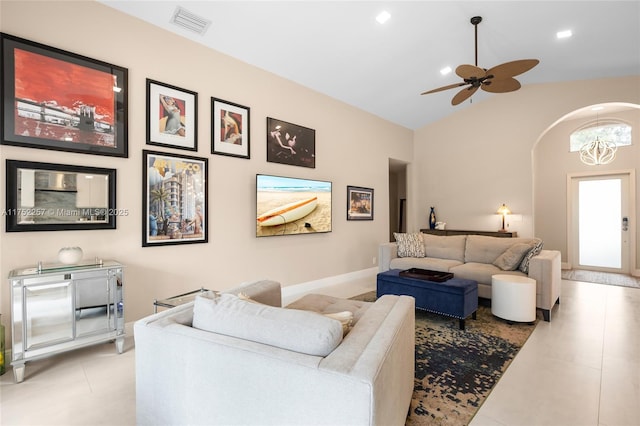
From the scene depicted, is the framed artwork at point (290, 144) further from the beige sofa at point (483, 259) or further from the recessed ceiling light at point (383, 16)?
the beige sofa at point (483, 259)

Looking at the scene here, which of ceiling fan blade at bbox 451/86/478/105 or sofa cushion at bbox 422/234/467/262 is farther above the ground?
ceiling fan blade at bbox 451/86/478/105

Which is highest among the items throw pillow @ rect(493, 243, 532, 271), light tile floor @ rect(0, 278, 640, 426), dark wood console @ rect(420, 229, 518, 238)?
dark wood console @ rect(420, 229, 518, 238)

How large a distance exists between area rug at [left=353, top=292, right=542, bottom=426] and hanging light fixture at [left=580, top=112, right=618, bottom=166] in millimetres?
4635

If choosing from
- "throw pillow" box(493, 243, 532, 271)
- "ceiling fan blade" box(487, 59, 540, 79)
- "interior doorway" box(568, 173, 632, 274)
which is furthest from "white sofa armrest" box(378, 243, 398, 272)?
"interior doorway" box(568, 173, 632, 274)

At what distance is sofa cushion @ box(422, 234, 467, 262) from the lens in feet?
16.8

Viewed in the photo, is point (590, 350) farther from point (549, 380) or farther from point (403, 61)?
point (403, 61)

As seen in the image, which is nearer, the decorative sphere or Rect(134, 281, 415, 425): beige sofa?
Rect(134, 281, 415, 425): beige sofa

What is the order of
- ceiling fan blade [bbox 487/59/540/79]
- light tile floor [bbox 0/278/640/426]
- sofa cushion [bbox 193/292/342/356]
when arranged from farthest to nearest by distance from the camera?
ceiling fan blade [bbox 487/59/540/79]
light tile floor [bbox 0/278/640/426]
sofa cushion [bbox 193/292/342/356]

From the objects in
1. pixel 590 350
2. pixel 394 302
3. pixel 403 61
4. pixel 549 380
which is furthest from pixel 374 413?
pixel 403 61

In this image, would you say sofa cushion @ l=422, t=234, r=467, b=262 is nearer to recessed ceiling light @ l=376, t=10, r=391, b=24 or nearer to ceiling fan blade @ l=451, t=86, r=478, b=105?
ceiling fan blade @ l=451, t=86, r=478, b=105

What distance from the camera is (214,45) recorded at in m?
3.87

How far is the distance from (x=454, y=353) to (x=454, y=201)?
A: 5006 mm

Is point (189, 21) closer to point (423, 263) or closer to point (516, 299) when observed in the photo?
point (423, 263)

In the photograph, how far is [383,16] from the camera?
3.76 m
